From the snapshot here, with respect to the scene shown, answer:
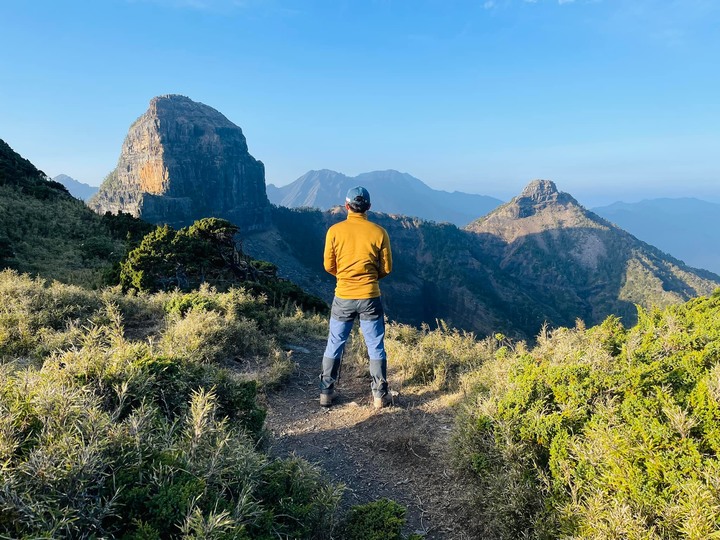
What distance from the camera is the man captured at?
4.59 meters

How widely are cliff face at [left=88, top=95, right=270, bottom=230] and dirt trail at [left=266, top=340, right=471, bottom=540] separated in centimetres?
10429

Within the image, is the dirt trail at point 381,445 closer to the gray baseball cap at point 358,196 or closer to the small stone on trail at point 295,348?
the small stone on trail at point 295,348

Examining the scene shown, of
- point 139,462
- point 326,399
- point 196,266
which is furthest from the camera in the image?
point 196,266

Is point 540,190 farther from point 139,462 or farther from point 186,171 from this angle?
point 139,462

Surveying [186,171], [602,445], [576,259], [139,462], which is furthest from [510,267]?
[139,462]

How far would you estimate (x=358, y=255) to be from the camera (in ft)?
15.0

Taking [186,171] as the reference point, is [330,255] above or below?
below

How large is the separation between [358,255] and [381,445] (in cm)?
211

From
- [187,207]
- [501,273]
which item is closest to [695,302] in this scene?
[187,207]

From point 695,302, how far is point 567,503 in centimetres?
633

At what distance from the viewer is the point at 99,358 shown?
9.30 ft

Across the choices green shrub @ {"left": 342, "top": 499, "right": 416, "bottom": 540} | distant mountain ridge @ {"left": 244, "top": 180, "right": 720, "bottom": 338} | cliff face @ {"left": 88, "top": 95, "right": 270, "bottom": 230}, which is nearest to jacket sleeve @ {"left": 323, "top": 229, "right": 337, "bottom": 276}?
green shrub @ {"left": 342, "top": 499, "right": 416, "bottom": 540}

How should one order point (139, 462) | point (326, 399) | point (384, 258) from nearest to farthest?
point (139, 462), point (384, 258), point (326, 399)

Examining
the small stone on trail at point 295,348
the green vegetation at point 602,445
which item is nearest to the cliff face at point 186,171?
the small stone on trail at point 295,348
